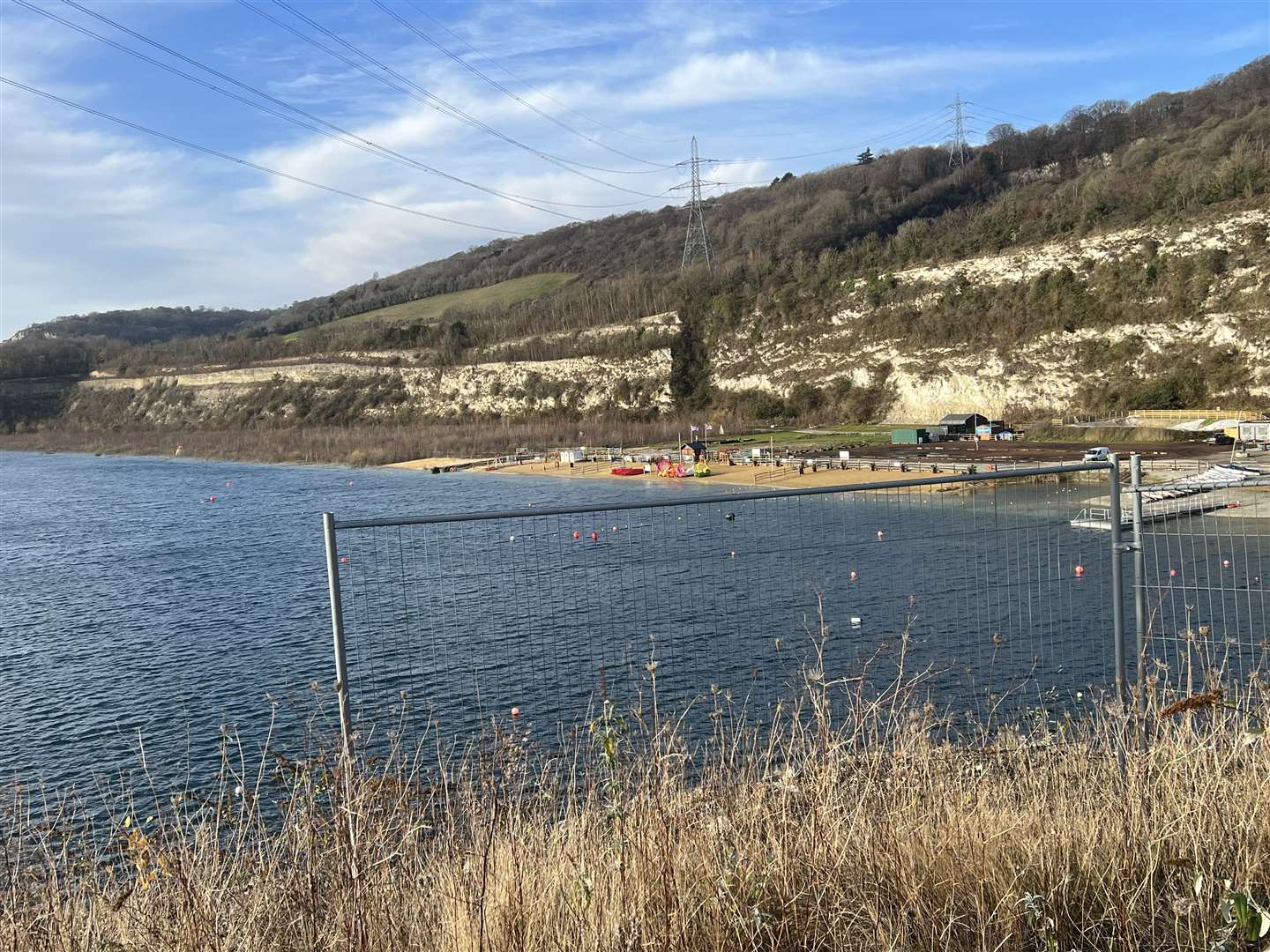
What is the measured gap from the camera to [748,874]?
3.48 m

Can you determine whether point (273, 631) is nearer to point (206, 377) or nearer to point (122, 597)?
point (122, 597)

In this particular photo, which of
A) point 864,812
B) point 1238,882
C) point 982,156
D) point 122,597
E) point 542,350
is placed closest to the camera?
point 1238,882

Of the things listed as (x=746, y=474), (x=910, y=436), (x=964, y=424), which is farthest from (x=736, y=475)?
(x=964, y=424)

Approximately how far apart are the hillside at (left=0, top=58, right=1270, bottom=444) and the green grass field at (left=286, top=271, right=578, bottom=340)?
0.76m

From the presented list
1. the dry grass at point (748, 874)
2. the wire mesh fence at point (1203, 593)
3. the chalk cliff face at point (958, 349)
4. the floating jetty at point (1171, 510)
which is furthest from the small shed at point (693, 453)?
the dry grass at point (748, 874)

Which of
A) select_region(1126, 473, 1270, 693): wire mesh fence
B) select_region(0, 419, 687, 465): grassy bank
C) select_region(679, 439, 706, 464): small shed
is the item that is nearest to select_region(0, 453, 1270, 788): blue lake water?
select_region(1126, 473, 1270, 693): wire mesh fence

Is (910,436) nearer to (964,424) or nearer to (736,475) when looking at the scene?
(964,424)

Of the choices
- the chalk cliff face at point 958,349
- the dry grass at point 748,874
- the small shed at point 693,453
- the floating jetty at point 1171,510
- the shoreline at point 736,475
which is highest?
the chalk cliff face at point 958,349

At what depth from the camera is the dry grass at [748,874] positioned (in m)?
3.38

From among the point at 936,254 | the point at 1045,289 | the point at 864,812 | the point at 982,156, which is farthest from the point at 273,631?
the point at 982,156

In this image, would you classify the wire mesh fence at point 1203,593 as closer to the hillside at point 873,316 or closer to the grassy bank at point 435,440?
the hillside at point 873,316

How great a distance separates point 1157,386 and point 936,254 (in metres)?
28.8

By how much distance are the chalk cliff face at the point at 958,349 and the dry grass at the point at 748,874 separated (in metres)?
56.9

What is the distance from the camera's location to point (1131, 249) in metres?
65.8
